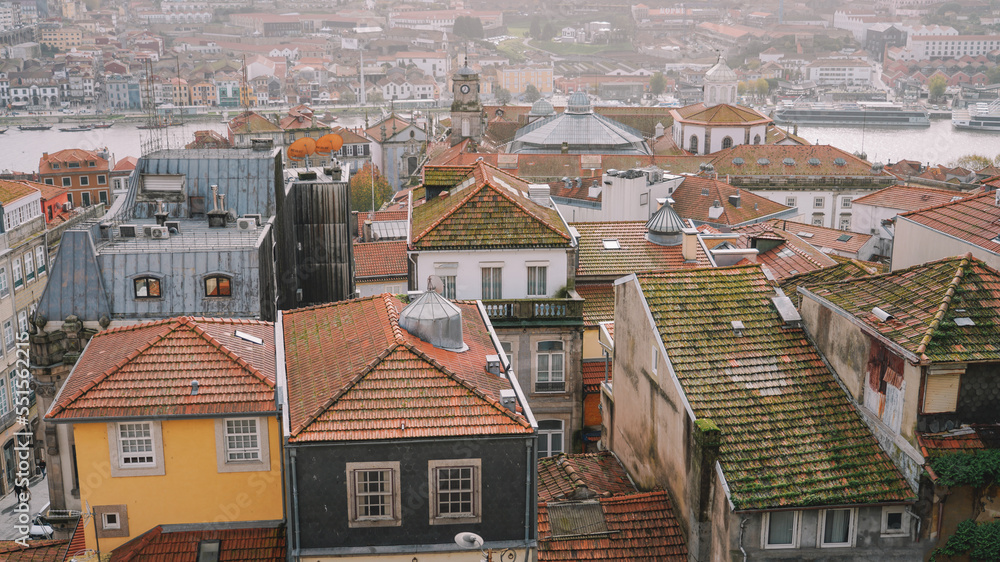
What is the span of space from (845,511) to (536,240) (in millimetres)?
11267

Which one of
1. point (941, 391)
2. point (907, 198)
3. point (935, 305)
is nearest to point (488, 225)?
point (935, 305)

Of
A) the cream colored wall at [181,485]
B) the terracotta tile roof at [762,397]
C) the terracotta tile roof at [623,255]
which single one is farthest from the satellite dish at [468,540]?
the terracotta tile roof at [623,255]

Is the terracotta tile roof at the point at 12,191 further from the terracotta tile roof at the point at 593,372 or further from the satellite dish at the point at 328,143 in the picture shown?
the terracotta tile roof at the point at 593,372

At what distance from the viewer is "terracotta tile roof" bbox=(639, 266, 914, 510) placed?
49.2ft

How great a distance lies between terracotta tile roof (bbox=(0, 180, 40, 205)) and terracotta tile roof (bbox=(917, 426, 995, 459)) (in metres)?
35.7

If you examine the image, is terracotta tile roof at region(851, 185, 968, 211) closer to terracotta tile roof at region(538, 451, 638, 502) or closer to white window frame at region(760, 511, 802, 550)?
terracotta tile roof at region(538, 451, 638, 502)

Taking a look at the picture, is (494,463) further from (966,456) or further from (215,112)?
(215,112)

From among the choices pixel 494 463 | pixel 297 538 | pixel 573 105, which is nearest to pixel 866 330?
pixel 494 463

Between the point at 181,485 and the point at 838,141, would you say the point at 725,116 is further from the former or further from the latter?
the point at 838,141

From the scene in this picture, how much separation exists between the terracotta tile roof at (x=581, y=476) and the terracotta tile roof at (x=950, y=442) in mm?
5197

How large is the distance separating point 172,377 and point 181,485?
161 centimetres

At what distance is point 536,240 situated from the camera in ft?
80.8

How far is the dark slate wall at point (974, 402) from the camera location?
14883 mm

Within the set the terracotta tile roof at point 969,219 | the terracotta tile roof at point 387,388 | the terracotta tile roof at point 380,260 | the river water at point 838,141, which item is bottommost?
the river water at point 838,141
